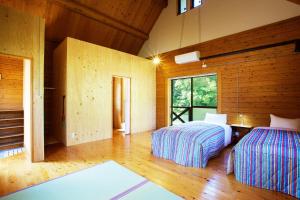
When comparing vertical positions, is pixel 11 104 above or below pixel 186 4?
below

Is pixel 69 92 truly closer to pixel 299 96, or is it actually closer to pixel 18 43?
pixel 18 43

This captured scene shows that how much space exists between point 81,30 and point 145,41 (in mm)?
2628

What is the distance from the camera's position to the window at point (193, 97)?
5.36 meters

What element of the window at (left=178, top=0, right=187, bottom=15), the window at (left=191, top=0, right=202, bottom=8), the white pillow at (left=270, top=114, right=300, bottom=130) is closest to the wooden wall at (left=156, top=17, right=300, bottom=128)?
the white pillow at (left=270, top=114, right=300, bottom=130)

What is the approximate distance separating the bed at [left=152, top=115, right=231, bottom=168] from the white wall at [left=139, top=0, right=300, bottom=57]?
9.67 feet

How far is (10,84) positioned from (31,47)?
2434mm

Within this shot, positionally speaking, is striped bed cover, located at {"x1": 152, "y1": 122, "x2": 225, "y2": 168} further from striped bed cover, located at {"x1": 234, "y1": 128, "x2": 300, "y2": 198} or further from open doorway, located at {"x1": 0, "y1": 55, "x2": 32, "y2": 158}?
open doorway, located at {"x1": 0, "y1": 55, "x2": 32, "y2": 158}

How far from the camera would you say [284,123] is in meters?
3.65

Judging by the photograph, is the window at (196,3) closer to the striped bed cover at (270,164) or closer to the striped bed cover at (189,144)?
the striped bed cover at (189,144)

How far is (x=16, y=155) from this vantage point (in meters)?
3.67

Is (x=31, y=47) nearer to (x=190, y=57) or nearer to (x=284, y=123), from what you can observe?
(x=190, y=57)

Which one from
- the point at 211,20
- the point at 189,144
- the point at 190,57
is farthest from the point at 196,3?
the point at 189,144

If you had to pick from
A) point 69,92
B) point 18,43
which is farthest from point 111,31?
point 18,43

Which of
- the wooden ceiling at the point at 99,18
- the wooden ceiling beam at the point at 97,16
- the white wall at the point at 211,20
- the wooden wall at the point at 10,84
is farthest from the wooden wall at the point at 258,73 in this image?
the wooden wall at the point at 10,84
